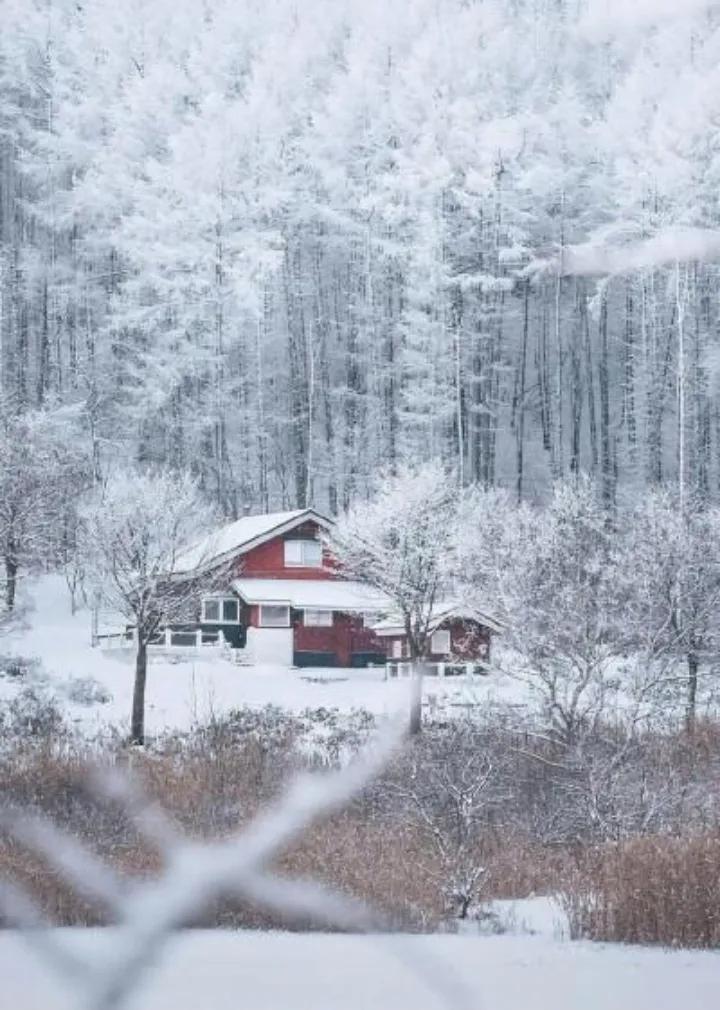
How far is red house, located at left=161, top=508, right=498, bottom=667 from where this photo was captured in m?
27.8

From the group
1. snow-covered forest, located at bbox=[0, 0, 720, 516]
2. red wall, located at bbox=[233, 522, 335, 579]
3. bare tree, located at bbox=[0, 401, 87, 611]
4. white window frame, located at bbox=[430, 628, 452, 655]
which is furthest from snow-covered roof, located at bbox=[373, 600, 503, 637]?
bare tree, located at bbox=[0, 401, 87, 611]

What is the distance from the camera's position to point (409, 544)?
2278 centimetres

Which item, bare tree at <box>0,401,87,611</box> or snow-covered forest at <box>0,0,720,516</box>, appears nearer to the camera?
bare tree at <box>0,401,87,611</box>

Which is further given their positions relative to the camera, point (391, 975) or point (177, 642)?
point (177, 642)

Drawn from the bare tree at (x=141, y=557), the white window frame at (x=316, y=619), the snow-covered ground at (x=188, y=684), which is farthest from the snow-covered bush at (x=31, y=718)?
the white window frame at (x=316, y=619)

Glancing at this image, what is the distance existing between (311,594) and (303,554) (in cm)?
161

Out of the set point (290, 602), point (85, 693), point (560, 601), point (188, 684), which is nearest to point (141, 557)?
point (85, 693)

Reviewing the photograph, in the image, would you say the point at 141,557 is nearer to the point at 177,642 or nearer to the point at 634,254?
the point at 177,642

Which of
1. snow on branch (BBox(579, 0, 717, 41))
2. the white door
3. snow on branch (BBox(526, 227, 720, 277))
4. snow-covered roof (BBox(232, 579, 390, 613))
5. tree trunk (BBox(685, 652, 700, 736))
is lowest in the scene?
the white door

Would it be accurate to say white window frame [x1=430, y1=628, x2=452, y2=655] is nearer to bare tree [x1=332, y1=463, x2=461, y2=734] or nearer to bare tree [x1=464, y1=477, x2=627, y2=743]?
bare tree [x1=332, y1=463, x2=461, y2=734]

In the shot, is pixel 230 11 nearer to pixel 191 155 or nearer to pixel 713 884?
pixel 191 155

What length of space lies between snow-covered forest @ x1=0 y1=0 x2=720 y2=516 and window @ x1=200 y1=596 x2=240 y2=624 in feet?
18.0

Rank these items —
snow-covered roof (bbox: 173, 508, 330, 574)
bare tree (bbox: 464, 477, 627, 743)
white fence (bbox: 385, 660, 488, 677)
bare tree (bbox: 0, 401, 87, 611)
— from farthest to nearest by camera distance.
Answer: snow-covered roof (bbox: 173, 508, 330, 574), bare tree (bbox: 0, 401, 87, 611), white fence (bbox: 385, 660, 488, 677), bare tree (bbox: 464, 477, 627, 743)

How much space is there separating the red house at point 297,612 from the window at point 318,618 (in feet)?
0.09
